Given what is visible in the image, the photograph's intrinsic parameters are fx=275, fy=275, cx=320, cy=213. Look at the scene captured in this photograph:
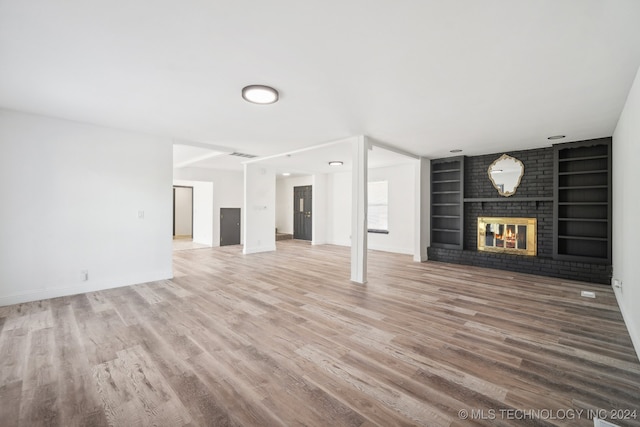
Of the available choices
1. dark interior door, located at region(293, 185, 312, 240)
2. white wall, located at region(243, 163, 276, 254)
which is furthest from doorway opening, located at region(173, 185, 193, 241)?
white wall, located at region(243, 163, 276, 254)

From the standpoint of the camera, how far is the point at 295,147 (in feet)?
18.3

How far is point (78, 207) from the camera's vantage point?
395cm

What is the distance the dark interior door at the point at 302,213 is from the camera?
34.0 feet

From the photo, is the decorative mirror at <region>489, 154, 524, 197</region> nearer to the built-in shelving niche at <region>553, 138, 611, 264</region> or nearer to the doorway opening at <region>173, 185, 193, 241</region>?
the built-in shelving niche at <region>553, 138, 611, 264</region>

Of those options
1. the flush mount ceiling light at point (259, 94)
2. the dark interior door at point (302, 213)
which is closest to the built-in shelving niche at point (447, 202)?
the dark interior door at point (302, 213)

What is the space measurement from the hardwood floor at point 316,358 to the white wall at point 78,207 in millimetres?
441

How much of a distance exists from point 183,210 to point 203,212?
9.87 feet

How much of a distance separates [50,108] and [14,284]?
228 centimetres

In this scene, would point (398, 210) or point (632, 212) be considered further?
point (398, 210)

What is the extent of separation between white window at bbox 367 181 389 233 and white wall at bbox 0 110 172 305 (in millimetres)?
5694

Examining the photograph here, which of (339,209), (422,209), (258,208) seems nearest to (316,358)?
(422,209)

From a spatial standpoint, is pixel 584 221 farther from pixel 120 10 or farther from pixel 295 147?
pixel 120 10

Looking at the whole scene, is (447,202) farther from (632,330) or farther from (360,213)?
(632,330)

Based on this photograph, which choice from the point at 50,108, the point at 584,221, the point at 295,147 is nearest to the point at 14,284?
the point at 50,108
